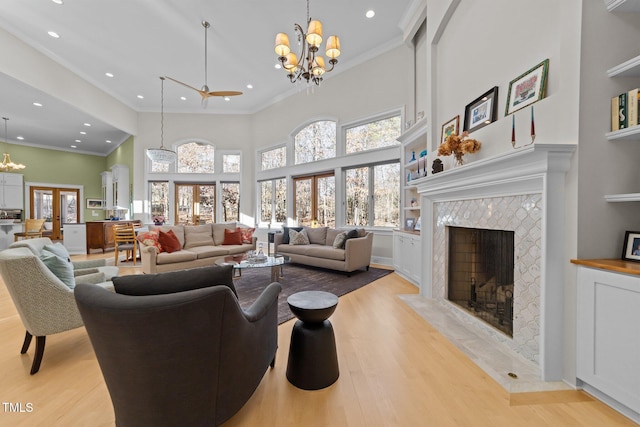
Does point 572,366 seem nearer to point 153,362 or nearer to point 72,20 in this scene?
point 153,362

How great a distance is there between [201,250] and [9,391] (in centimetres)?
345

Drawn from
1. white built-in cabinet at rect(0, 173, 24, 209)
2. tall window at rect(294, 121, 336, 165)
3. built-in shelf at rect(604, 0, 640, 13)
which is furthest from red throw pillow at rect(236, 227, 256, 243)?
white built-in cabinet at rect(0, 173, 24, 209)

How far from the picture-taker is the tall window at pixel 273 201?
8.05m

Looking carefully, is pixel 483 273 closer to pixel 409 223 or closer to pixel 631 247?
pixel 631 247

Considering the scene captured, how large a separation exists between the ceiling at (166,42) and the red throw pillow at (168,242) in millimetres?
3829

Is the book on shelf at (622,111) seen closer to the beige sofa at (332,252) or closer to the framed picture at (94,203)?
the beige sofa at (332,252)

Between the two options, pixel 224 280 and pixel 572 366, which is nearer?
pixel 224 280

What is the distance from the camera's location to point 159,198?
8516 mm

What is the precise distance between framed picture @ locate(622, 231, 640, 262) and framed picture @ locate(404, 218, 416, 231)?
3.11 m

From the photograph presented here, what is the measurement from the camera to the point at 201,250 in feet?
16.7

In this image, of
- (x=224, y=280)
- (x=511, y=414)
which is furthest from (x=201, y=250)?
(x=511, y=414)

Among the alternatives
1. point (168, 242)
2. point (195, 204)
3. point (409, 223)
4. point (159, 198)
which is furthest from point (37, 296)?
point (159, 198)

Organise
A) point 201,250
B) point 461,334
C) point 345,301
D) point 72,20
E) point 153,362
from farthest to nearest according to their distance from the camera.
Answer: point 201,250
point 72,20
point 345,301
point 461,334
point 153,362

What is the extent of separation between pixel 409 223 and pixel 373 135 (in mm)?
2227
